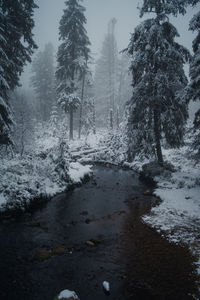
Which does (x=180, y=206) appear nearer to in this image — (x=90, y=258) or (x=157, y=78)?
(x=90, y=258)

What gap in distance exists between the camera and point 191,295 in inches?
178

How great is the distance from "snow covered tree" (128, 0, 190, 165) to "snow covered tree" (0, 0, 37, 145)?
825 centimetres

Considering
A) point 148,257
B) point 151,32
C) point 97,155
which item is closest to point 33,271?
point 148,257

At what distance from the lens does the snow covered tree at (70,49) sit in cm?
2552

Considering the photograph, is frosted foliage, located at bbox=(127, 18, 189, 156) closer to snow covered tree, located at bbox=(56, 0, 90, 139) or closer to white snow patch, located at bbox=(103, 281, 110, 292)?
white snow patch, located at bbox=(103, 281, 110, 292)

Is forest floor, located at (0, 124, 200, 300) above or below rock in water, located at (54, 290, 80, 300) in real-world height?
above

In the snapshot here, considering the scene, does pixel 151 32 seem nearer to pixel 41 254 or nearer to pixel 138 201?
pixel 138 201

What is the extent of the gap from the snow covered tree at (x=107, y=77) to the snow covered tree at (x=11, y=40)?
95.5ft

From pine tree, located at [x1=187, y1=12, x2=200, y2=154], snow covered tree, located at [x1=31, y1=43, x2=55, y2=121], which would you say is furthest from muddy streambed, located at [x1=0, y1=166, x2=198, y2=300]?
snow covered tree, located at [x1=31, y1=43, x2=55, y2=121]

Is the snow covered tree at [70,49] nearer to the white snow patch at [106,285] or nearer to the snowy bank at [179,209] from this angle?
the snowy bank at [179,209]

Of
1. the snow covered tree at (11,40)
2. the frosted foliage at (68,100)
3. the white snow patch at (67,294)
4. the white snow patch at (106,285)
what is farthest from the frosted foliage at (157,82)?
the frosted foliage at (68,100)

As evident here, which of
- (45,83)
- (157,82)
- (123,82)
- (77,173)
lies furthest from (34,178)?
(123,82)

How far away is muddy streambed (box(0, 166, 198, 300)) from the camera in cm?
478

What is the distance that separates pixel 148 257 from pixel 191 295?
5.35 ft
